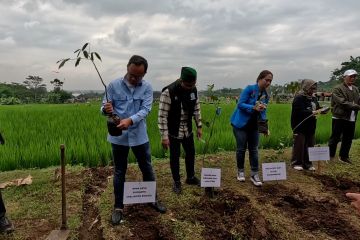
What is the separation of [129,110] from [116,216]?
35.6 inches

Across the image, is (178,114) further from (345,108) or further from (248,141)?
(345,108)

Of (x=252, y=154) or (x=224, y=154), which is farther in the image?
(x=224, y=154)

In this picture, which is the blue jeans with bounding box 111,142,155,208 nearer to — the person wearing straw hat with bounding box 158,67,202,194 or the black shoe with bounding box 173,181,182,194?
the person wearing straw hat with bounding box 158,67,202,194

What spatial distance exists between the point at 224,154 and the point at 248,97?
181 cm

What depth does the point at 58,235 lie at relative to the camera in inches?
106

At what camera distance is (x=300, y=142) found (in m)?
4.75

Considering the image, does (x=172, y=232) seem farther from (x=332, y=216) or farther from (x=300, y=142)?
(x=300, y=142)

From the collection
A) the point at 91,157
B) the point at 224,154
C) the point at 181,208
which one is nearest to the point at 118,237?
the point at 181,208

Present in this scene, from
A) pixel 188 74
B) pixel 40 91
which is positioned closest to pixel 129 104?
pixel 188 74

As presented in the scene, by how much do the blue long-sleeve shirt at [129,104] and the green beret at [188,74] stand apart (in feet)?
1.45

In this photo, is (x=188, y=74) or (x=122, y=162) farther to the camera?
(x=188, y=74)

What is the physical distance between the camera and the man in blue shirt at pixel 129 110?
2762 millimetres

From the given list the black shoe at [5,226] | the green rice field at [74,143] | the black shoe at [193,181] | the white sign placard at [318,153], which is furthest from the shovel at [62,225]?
the white sign placard at [318,153]

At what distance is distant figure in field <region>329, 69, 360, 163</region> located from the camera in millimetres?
4969
